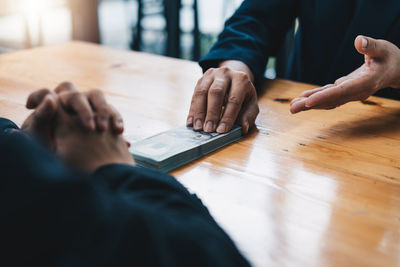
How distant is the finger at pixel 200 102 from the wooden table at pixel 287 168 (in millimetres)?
81

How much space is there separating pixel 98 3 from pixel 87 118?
416 cm

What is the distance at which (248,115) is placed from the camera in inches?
38.3

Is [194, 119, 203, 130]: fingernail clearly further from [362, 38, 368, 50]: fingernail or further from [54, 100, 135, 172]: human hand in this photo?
[362, 38, 368, 50]: fingernail

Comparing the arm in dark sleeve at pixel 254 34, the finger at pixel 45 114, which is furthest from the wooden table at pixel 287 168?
the finger at pixel 45 114

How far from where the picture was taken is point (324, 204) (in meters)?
0.66

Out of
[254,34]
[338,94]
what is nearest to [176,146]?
[338,94]

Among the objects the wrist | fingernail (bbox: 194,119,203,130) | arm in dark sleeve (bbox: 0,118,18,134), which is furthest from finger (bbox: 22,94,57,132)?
the wrist

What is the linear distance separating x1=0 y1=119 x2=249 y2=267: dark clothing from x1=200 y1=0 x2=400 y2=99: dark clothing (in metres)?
0.91

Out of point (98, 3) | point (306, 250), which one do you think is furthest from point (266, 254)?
point (98, 3)

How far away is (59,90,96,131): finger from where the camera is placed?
2.04 feet

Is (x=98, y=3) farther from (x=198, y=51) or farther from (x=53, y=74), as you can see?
Answer: (x=53, y=74)

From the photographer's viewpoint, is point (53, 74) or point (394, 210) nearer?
point (394, 210)

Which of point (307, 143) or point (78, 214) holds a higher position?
point (78, 214)

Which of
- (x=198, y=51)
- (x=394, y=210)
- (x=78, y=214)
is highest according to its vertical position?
(x=78, y=214)
